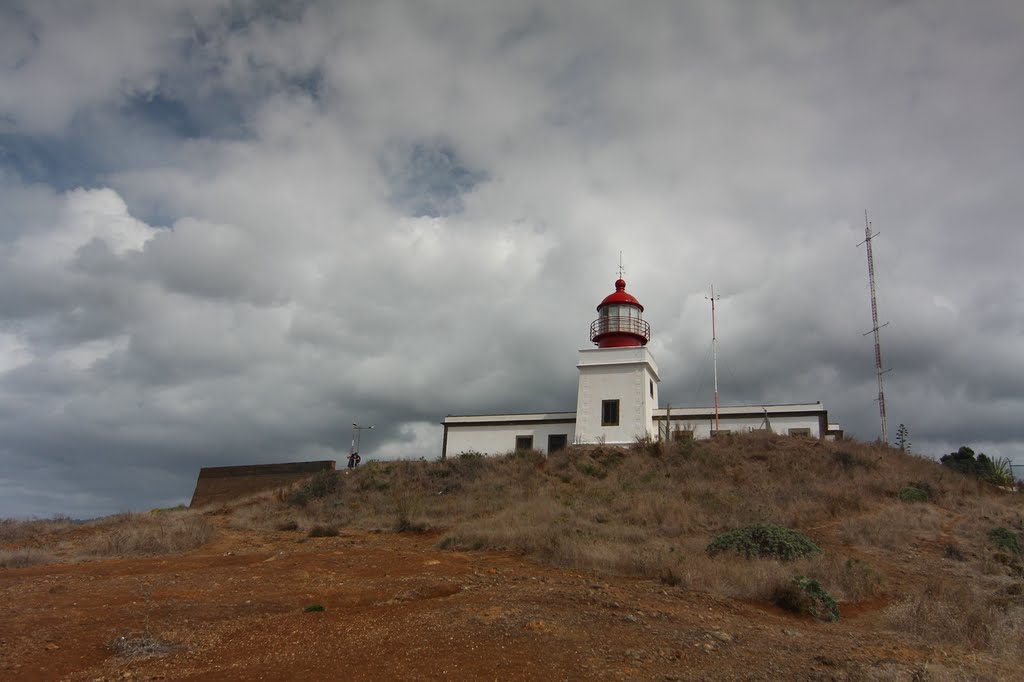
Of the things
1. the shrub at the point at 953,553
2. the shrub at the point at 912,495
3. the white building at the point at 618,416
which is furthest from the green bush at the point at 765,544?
the white building at the point at 618,416

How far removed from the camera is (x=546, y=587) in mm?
10195

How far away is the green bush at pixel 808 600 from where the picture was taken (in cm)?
954

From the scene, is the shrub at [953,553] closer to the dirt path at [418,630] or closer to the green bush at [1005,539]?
the green bush at [1005,539]

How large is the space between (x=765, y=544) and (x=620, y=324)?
60.1 feet

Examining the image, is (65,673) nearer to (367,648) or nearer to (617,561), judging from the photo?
(367,648)

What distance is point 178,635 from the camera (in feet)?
26.8

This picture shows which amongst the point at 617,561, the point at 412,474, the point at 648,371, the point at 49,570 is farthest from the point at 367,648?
the point at 648,371

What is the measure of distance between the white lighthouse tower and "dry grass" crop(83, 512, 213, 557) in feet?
52.0

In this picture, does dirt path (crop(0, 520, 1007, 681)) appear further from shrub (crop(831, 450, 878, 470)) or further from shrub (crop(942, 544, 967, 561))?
shrub (crop(831, 450, 878, 470))

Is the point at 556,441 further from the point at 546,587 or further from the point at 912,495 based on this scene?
the point at 546,587

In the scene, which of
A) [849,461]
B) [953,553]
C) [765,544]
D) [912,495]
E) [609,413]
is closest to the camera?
[765,544]

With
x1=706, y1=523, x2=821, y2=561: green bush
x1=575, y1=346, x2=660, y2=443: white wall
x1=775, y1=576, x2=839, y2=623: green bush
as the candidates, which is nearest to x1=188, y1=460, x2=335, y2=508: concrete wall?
x1=575, y1=346, x2=660, y2=443: white wall

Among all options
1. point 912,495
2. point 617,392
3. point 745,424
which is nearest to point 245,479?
point 617,392

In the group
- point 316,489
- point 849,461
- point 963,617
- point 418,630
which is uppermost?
point 849,461
